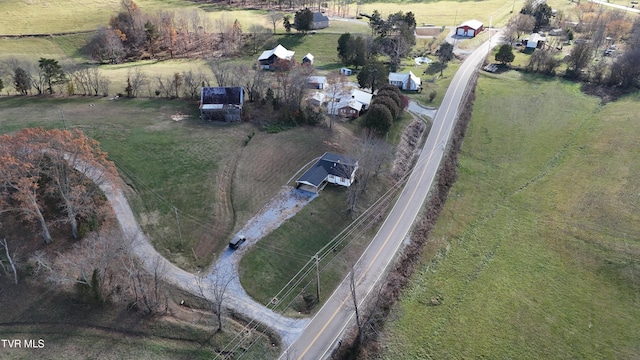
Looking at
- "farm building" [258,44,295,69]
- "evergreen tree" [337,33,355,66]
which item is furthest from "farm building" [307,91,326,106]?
"evergreen tree" [337,33,355,66]

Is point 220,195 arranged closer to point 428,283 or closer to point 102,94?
point 428,283

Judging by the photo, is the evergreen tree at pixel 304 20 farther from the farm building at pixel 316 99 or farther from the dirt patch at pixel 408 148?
the dirt patch at pixel 408 148

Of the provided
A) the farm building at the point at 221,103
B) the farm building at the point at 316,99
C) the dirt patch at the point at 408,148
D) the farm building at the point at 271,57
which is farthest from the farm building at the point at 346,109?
the farm building at the point at 271,57

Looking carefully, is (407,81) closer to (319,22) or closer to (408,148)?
(408,148)

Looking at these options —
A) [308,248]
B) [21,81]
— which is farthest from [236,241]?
[21,81]

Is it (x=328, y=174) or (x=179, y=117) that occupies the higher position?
(x=179, y=117)

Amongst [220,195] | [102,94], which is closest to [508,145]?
[220,195]

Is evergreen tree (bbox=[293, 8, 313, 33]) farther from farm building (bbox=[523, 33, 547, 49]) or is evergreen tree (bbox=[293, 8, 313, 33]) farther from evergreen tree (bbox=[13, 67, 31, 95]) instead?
evergreen tree (bbox=[13, 67, 31, 95])
